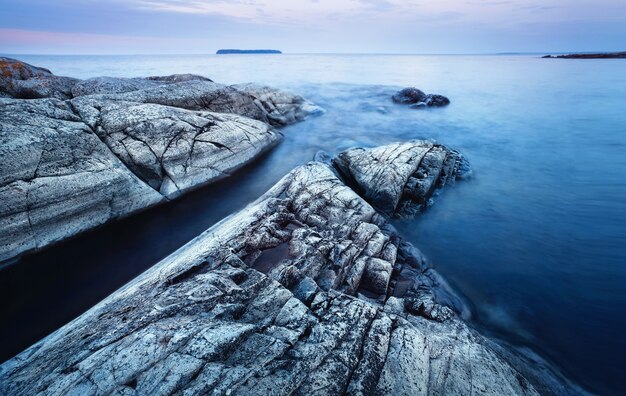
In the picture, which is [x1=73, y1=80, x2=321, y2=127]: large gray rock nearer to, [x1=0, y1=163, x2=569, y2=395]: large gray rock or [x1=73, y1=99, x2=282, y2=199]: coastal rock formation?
[x1=73, y1=99, x2=282, y2=199]: coastal rock formation

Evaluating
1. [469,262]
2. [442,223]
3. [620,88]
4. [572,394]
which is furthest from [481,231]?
[620,88]

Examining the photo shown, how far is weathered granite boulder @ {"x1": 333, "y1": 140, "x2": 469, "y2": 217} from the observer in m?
11.3

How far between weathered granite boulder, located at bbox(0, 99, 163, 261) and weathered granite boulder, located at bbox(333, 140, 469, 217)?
8.62m

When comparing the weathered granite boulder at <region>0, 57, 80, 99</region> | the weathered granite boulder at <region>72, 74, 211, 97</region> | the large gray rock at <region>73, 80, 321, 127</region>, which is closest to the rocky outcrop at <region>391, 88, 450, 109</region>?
the large gray rock at <region>73, 80, 321, 127</region>

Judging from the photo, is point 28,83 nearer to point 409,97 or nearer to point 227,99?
point 227,99

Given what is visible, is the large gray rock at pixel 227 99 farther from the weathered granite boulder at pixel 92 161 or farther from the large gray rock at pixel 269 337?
the large gray rock at pixel 269 337

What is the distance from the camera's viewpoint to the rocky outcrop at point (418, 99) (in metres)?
29.5

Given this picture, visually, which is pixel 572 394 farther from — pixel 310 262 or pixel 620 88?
pixel 620 88

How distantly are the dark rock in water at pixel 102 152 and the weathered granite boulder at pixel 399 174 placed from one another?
6.02 meters

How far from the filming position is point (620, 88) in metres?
35.5

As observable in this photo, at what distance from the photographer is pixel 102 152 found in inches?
412

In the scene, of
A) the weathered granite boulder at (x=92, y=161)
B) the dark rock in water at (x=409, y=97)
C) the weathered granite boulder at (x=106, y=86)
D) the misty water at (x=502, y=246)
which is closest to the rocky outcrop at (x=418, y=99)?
the dark rock in water at (x=409, y=97)

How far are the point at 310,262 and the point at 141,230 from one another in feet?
22.8

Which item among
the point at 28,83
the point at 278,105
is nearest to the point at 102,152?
the point at 28,83
